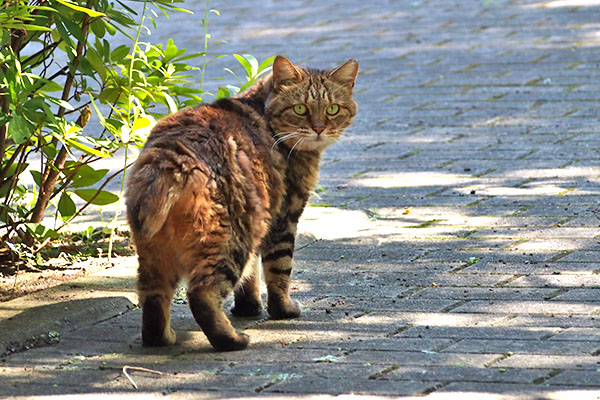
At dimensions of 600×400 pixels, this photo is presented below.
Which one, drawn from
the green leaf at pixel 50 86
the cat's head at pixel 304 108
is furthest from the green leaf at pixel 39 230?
the cat's head at pixel 304 108

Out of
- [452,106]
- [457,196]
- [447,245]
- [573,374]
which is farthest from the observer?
[452,106]

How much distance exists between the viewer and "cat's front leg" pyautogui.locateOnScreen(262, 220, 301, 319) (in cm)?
480

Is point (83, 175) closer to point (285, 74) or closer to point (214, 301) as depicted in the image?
point (285, 74)

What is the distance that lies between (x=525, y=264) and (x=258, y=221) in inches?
64.9

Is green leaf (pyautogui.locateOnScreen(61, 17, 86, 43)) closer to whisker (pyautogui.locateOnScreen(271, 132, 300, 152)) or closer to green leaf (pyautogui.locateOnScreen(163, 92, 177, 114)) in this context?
green leaf (pyautogui.locateOnScreen(163, 92, 177, 114))

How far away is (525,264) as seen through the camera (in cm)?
538

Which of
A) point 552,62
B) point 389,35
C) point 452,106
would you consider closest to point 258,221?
point 452,106

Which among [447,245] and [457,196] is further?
[457,196]

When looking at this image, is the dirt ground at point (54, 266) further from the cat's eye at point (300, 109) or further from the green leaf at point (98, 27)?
the cat's eye at point (300, 109)

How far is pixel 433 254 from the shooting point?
5.68 metres

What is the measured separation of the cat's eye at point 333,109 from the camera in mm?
5047

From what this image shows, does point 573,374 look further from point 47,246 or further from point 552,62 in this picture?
point 552,62

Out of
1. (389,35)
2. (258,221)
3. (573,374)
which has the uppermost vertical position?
(389,35)

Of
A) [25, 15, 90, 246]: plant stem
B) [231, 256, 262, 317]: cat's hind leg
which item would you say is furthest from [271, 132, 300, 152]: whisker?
[25, 15, 90, 246]: plant stem
